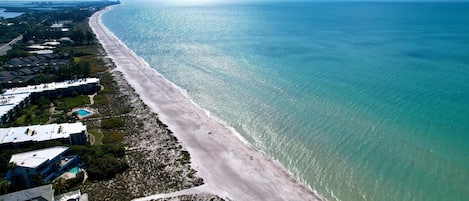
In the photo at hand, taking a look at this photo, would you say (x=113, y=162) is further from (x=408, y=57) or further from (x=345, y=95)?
(x=408, y=57)

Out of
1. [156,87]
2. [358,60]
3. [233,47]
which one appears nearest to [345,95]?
[358,60]

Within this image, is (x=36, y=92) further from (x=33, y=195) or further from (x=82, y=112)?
(x=33, y=195)

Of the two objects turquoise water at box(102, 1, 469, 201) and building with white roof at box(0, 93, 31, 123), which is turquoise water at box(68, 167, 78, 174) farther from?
turquoise water at box(102, 1, 469, 201)

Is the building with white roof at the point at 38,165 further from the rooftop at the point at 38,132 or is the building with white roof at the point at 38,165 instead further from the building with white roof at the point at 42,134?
the rooftop at the point at 38,132

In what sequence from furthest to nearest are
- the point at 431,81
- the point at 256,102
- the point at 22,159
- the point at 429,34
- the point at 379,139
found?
the point at 429,34 < the point at 431,81 < the point at 256,102 < the point at 379,139 < the point at 22,159

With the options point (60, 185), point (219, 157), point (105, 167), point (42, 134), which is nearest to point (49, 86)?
point (42, 134)

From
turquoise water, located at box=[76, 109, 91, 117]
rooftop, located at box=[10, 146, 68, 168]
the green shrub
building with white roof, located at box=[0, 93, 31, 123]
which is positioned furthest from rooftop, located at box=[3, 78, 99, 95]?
the green shrub
